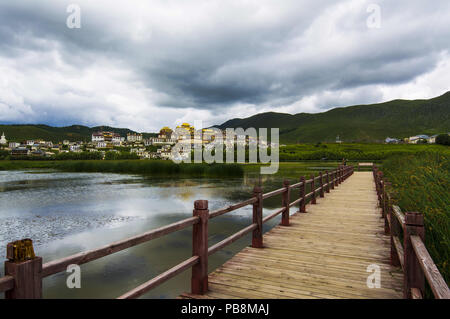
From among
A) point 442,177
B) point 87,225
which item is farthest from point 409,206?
point 87,225

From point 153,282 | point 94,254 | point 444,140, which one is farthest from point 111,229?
point 444,140

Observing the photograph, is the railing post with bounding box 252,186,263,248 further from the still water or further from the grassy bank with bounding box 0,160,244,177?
the grassy bank with bounding box 0,160,244,177

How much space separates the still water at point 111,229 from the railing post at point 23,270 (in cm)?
508

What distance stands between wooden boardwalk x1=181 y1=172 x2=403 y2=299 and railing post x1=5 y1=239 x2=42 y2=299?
212 centimetres

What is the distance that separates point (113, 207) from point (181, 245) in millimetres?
9121

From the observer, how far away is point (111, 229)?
512 inches

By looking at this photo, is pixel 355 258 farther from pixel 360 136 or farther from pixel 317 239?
pixel 360 136

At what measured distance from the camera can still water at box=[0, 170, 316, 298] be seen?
7594 mm

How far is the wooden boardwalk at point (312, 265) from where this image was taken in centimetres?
396

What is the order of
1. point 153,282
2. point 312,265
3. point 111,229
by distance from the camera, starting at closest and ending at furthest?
point 153,282, point 312,265, point 111,229

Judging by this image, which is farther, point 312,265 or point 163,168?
point 163,168

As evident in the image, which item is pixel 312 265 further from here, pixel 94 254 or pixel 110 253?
pixel 94 254

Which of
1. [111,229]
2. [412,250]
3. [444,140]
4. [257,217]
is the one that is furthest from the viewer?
[444,140]

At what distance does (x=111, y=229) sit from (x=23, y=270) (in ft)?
38.6
